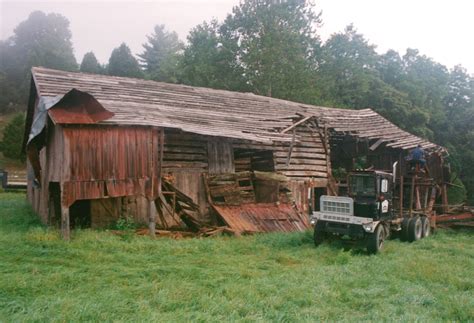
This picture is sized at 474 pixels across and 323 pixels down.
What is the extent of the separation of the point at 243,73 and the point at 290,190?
864 inches

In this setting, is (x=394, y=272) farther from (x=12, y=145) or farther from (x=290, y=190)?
(x=12, y=145)

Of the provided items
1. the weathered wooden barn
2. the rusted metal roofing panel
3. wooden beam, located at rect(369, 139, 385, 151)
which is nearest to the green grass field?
the weathered wooden barn

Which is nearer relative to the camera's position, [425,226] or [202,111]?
→ [425,226]

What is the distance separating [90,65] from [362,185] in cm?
4081

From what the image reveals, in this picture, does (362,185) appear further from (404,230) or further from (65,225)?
(65,225)

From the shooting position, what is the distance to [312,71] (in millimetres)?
37969

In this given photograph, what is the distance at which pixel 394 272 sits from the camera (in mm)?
8430

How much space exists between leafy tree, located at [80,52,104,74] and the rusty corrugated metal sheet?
3561 cm

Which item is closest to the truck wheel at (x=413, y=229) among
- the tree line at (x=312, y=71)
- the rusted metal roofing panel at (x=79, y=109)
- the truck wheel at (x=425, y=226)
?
the truck wheel at (x=425, y=226)

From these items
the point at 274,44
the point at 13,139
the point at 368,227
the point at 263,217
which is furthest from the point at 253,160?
the point at 13,139

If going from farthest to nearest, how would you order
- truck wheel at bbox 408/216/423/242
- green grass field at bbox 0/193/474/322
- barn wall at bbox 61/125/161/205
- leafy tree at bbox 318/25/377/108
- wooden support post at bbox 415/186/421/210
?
leafy tree at bbox 318/25/377/108 < wooden support post at bbox 415/186/421/210 < truck wheel at bbox 408/216/423/242 < barn wall at bbox 61/125/161/205 < green grass field at bbox 0/193/474/322

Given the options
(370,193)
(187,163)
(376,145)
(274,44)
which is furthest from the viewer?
(274,44)

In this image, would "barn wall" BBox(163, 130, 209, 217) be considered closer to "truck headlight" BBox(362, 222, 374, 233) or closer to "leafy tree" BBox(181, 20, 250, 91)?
"truck headlight" BBox(362, 222, 374, 233)

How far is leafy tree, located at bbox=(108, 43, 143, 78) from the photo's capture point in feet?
138
